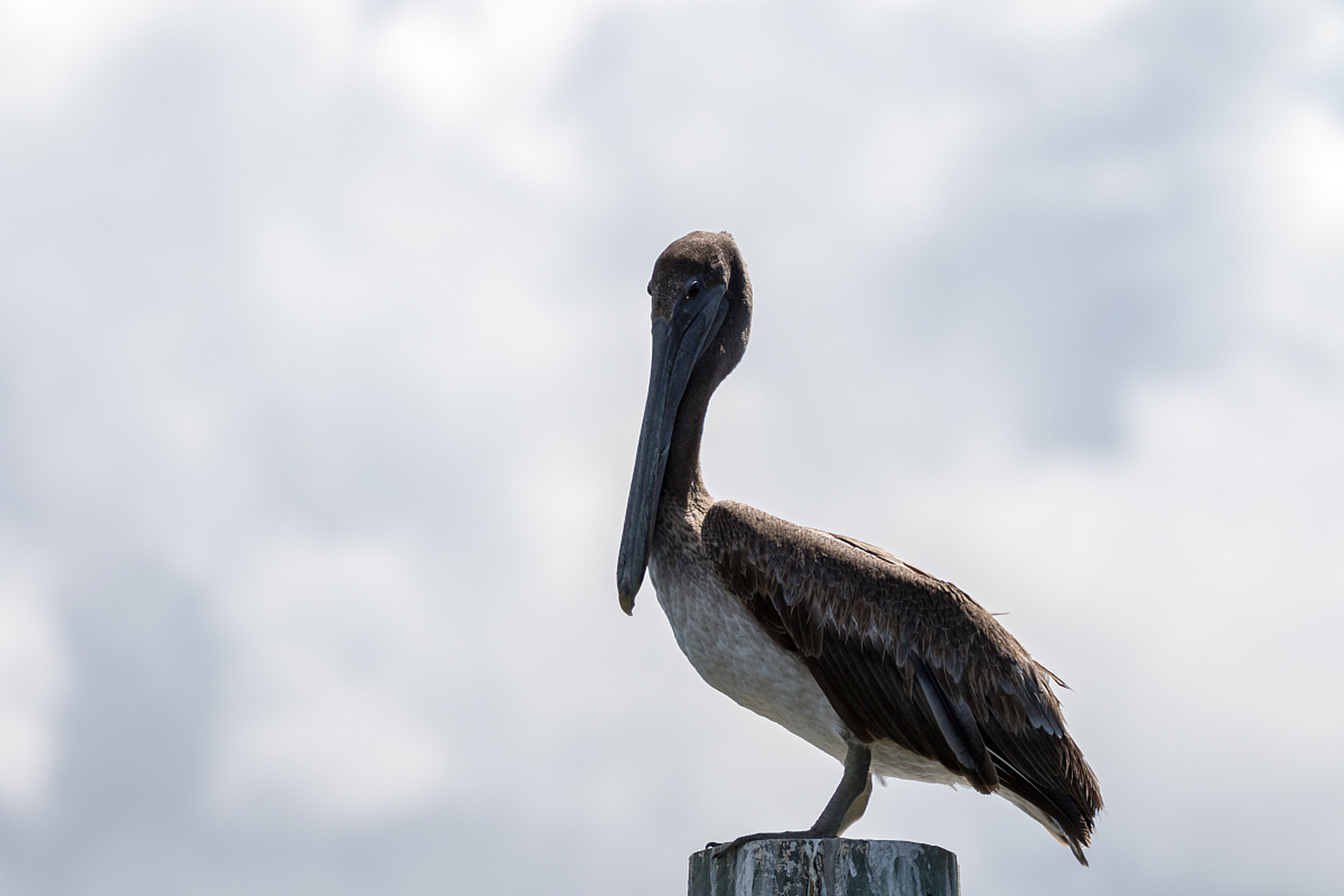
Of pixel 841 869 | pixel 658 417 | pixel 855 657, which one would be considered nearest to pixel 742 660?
pixel 855 657

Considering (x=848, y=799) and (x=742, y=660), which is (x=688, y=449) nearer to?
(x=742, y=660)

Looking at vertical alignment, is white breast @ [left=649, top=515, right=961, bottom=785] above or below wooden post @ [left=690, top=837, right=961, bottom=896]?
above

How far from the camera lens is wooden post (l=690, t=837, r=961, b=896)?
4250 mm

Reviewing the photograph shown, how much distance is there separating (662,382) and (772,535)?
3.42 ft

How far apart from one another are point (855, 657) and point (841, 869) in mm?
1373

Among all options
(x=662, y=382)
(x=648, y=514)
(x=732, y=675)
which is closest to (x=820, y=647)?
(x=732, y=675)

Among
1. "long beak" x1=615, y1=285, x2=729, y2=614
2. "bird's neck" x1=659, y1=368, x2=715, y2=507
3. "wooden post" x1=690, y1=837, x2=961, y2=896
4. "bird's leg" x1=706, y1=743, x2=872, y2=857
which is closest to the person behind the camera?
"wooden post" x1=690, y1=837, x2=961, y2=896

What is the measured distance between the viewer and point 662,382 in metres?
6.21

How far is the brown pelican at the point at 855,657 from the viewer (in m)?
5.48

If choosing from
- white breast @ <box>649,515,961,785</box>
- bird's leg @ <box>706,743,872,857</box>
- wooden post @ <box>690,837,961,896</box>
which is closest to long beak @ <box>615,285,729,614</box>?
white breast @ <box>649,515,961,785</box>

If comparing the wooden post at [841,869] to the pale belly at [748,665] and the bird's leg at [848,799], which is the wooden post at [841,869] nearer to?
the bird's leg at [848,799]

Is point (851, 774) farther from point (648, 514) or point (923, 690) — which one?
point (648, 514)

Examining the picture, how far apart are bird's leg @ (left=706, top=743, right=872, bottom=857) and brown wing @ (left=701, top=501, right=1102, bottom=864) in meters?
0.11

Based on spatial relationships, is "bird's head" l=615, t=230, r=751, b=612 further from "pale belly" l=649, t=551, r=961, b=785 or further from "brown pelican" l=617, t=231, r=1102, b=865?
"pale belly" l=649, t=551, r=961, b=785
